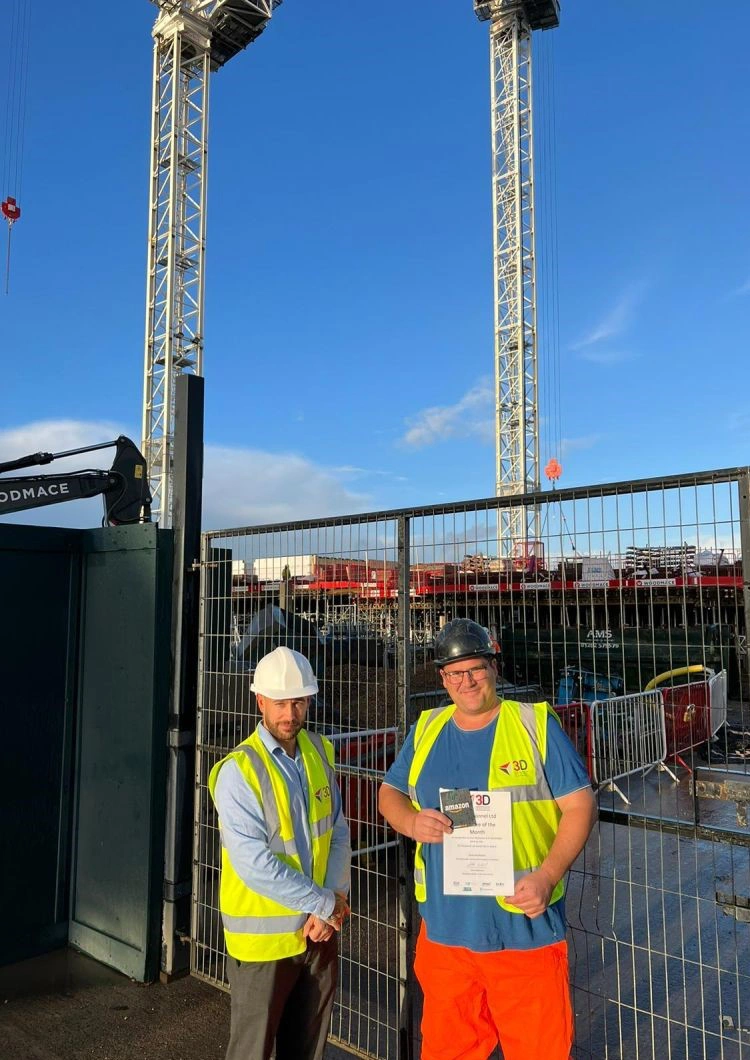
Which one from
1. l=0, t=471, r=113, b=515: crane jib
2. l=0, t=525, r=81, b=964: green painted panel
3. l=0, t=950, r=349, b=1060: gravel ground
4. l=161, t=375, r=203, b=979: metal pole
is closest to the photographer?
l=0, t=950, r=349, b=1060: gravel ground

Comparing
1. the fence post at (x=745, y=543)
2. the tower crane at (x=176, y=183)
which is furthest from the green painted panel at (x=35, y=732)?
the tower crane at (x=176, y=183)

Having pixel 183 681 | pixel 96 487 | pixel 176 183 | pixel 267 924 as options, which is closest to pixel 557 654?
pixel 267 924

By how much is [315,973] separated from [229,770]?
2.81 feet

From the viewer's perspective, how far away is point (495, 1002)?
2.53 m

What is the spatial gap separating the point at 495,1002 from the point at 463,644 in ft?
3.86

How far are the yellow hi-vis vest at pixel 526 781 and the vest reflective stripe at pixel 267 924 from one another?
77 cm

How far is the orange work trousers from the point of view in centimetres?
242

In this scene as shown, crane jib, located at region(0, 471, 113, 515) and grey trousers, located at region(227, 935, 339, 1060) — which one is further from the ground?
crane jib, located at region(0, 471, 113, 515)

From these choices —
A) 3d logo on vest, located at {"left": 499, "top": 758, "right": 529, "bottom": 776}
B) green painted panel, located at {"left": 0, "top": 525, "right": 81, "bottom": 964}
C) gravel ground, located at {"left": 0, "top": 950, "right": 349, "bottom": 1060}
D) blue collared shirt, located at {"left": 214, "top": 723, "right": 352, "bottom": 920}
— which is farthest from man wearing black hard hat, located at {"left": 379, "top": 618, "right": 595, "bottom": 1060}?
green painted panel, located at {"left": 0, "top": 525, "right": 81, "bottom": 964}

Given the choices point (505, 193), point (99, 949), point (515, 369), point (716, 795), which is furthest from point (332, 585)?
point (505, 193)

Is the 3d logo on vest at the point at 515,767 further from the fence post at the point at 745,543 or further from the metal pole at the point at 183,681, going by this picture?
the metal pole at the point at 183,681

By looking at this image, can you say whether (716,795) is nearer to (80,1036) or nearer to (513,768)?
(513,768)

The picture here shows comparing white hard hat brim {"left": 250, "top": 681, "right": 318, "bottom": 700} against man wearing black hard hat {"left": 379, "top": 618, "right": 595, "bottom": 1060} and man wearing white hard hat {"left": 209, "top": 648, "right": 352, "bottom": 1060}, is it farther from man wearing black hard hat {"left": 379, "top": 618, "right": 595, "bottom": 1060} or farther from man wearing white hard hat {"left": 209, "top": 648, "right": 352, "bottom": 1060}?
man wearing black hard hat {"left": 379, "top": 618, "right": 595, "bottom": 1060}

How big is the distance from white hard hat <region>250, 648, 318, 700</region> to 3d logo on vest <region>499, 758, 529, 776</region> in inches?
30.2
